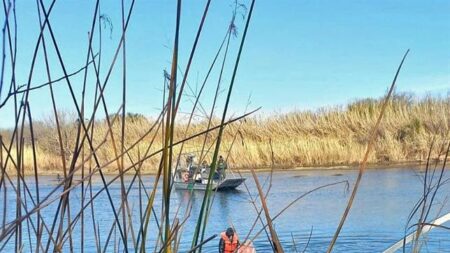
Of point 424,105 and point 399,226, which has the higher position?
point 424,105

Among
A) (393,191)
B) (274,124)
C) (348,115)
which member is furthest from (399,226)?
(348,115)

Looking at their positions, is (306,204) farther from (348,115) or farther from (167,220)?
(167,220)

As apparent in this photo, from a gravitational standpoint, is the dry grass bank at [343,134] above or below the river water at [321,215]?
above

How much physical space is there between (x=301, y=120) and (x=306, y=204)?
1330 centimetres

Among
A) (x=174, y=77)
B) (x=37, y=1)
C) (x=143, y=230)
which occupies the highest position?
(x=37, y=1)

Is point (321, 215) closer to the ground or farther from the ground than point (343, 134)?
closer to the ground

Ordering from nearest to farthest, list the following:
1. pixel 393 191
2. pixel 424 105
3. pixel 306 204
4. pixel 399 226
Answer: pixel 399 226
pixel 306 204
pixel 393 191
pixel 424 105

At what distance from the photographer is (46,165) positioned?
95.6 ft

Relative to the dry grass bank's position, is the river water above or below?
below

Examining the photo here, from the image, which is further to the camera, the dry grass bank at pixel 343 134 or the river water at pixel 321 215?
the dry grass bank at pixel 343 134

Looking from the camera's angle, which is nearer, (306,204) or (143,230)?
(143,230)

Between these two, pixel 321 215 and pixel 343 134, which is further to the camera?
pixel 343 134

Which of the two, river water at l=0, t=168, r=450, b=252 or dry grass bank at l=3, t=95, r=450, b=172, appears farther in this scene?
dry grass bank at l=3, t=95, r=450, b=172

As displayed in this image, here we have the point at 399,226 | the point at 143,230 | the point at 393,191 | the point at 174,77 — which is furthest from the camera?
the point at 393,191
